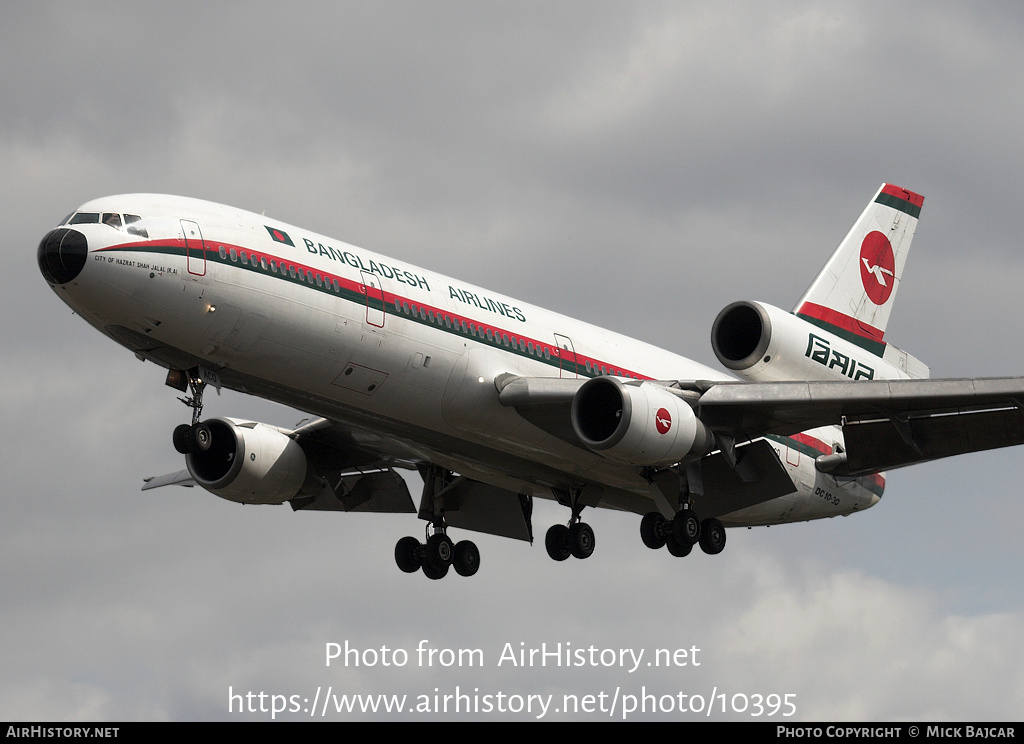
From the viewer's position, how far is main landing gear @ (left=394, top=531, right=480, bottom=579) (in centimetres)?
3866

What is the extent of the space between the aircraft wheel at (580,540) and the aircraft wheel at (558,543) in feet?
0.67

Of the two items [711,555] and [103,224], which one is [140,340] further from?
[711,555]

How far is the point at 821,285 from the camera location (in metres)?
42.3

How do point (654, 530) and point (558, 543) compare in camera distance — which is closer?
point (654, 530)

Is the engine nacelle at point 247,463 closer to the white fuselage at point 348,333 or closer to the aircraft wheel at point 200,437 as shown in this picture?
the white fuselage at point 348,333

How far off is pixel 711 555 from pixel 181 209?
49.7 feet

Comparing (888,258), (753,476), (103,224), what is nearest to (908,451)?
(753,476)

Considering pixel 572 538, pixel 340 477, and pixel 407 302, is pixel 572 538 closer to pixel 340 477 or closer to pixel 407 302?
pixel 340 477

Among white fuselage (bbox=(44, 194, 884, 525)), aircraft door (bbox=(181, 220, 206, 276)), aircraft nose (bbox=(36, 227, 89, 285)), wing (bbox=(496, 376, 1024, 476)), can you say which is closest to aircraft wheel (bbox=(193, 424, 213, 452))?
white fuselage (bbox=(44, 194, 884, 525))

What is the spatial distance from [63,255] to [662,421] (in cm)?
1294

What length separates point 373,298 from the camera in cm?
3089

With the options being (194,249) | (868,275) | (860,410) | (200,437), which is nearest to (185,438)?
(200,437)

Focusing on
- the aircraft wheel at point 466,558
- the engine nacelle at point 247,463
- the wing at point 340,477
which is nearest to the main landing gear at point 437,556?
the aircraft wheel at point 466,558

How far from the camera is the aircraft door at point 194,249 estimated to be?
28500 millimetres
